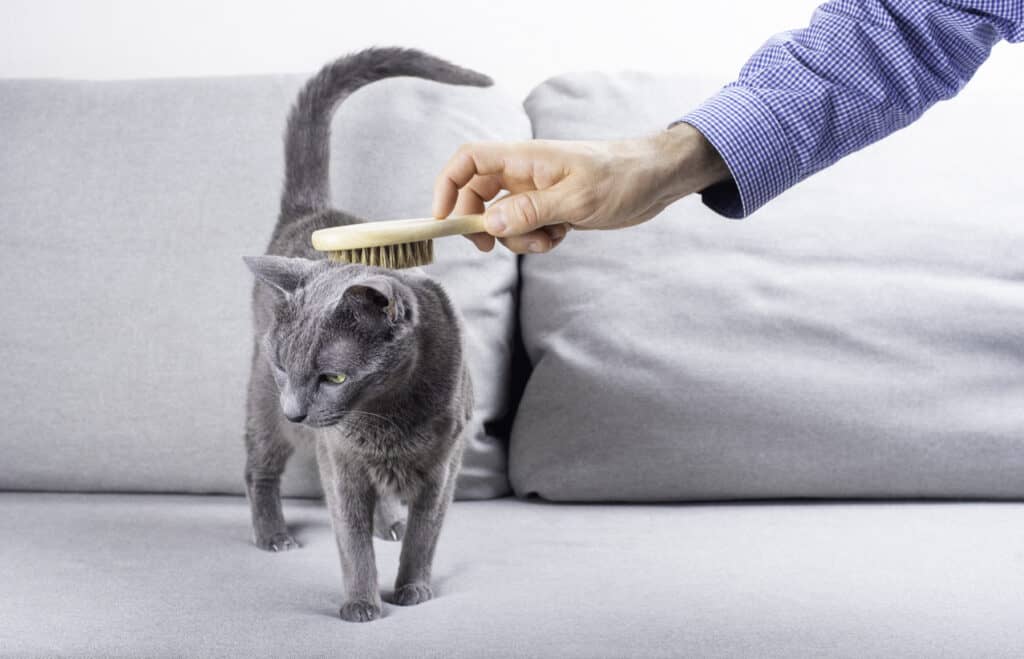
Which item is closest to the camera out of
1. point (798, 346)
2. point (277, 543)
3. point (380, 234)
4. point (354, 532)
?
point (380, 234)

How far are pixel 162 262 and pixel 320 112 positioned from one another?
1.28 feet

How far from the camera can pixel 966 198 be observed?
164 centimetres

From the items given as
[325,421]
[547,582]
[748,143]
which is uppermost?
[748,143]

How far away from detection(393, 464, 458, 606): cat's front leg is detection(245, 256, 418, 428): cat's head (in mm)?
176

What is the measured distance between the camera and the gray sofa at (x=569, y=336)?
1.54 metres

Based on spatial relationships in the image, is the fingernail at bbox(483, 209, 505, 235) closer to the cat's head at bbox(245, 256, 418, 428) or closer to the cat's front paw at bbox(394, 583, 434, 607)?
the cat's head at bbox(245, 256, 418, 428)

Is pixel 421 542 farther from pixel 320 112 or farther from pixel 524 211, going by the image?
pixel 320 112

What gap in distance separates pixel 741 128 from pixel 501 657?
697mm

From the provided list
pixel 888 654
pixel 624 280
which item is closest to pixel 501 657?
pixel 888 654

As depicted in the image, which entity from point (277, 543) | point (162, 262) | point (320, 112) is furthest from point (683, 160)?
point (162, 262)

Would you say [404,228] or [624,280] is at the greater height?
[404,228]

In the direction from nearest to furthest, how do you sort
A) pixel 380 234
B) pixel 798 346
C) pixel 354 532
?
1. pixel 380 234
2. pixel 354 532
3. pixel 798 346

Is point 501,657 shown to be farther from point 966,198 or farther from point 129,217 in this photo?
point 966,198

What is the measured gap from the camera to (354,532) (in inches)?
46.8
